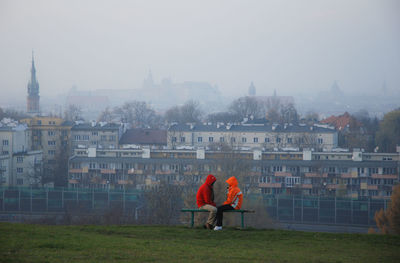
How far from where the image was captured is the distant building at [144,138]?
151 ft

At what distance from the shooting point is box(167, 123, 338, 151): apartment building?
4566 centimetres

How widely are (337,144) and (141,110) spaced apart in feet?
99.0

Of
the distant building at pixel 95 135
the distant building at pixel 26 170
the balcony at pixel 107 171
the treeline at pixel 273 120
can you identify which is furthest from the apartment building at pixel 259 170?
the distant building at pixel 95 135

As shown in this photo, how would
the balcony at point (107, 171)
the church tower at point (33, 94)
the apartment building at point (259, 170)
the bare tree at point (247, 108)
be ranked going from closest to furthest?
the apartment building at point (259, 170)
the balcony at point (107, 171)
the bare tree at point (247, 108)
the church tower at point (33, 94)

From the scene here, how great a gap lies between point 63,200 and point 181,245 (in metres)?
19.6

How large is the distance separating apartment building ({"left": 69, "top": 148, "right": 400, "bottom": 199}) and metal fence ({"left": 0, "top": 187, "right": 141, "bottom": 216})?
15.4 feet

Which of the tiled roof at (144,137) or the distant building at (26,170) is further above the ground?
the tiled roof at (144,137)

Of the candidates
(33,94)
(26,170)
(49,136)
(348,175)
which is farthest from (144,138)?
(33,94)

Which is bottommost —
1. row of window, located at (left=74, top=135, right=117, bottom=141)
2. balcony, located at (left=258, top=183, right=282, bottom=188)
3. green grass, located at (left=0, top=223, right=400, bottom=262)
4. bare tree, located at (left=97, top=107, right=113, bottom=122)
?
balcony, located at (left=258, top=183, right=282, bottom=188)

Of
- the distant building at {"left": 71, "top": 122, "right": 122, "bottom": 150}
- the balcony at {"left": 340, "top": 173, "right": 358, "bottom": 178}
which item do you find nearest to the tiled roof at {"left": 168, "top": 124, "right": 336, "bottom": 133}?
the distant building at {"left": 71, "top": 122, "right": 122, "bottom": 150}

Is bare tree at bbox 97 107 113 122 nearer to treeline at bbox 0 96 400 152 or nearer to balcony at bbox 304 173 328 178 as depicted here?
treeline at bbox 0 96 400 152

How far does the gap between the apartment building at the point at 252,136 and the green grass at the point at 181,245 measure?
35895 millimetres

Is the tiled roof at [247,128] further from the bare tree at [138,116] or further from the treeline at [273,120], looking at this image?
the bare tree at [138,116]

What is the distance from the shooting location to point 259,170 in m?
32.8
